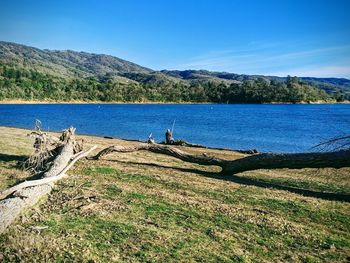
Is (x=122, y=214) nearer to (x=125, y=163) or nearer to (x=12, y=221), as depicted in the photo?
(x=12, y=221)

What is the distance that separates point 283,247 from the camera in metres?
8.97

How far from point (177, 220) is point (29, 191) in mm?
5246

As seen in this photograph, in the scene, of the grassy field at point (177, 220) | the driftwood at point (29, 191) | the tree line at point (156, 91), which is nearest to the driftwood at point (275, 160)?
the grassy field at point (177, 220)

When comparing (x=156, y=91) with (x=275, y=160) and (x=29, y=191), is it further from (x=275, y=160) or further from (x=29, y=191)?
(x=29, y=191)

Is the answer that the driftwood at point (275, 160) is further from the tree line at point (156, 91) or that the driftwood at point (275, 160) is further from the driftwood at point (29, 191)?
the tree line at point (156, 91)

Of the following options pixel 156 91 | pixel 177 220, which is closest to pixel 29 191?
pixel 177 220

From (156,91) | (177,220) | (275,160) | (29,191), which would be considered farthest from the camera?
(156,91)

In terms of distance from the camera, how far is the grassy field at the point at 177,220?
8.41 metres

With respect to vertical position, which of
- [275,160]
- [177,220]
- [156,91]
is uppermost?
[156,91]

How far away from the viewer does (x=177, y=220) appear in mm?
10547

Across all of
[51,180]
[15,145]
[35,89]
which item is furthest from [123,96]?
[51,180]

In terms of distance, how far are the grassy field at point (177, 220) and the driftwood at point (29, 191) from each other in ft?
0.92

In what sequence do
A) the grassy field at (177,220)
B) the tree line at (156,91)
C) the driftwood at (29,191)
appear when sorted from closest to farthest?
the grassy field at (177,220) → the driftwood at (29,191) → the tree line at (156,91)

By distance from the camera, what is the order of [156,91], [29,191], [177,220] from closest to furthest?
[177,220] < [29,191] < [156,91]
